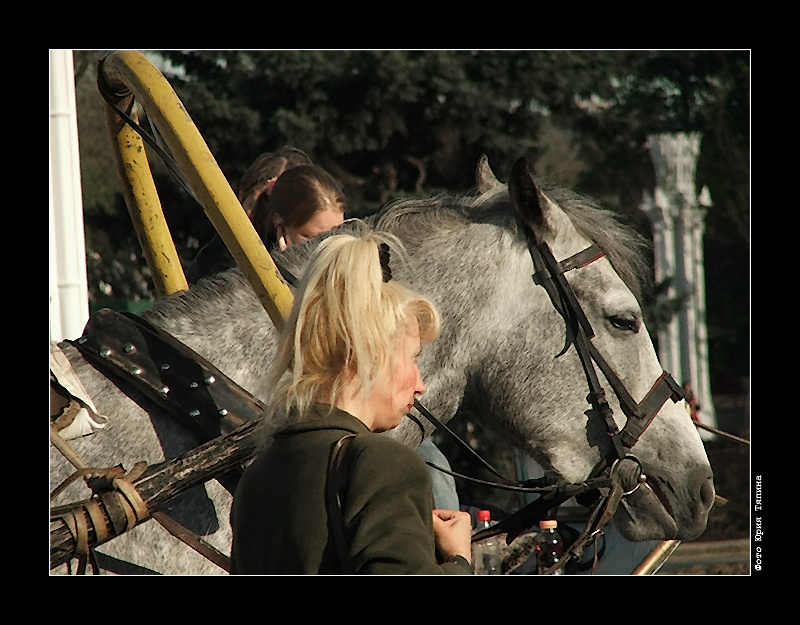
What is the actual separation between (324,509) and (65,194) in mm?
2691

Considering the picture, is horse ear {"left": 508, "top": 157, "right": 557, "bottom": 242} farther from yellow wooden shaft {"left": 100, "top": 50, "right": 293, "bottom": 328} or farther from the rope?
the rope

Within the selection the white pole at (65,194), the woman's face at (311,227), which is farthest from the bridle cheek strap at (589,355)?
the white pole at (65,194)

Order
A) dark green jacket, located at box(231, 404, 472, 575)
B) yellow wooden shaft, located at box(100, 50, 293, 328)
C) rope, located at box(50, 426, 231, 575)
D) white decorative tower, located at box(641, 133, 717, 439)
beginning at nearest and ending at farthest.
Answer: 1. dark green jacket, located at box(231, 404, 472, 575)
2. rope, located at box(50, 426, 231, 575)
3. yellow wooden shaft, located at box(100, 50, 293, 328)
4. white decorative tower, located at box(641, 133, 717, 439)

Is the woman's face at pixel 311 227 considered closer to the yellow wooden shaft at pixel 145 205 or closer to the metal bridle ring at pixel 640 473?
the yellow wooden shaft at pixel 145 205

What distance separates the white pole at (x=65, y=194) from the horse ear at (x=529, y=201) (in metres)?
1.69

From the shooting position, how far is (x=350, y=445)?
174 cm

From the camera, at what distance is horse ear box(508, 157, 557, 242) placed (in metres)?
3.06

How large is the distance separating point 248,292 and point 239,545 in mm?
1253

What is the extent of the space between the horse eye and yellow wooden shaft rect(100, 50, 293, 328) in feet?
3.09

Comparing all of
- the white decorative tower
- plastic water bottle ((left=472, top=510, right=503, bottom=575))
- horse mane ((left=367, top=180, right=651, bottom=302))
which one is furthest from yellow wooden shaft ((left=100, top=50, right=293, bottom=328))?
the white decorative tower

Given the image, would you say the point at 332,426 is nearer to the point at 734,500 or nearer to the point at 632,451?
the point at 632,451

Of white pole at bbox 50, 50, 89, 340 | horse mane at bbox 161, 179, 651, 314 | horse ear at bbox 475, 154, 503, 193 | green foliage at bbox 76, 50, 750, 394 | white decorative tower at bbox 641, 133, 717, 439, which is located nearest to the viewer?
horse mane at bbox 161, 179, 651, 314

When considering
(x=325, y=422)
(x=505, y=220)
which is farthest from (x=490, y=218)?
(x=325, y=422)

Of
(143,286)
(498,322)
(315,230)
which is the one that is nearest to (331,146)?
(143,286)
